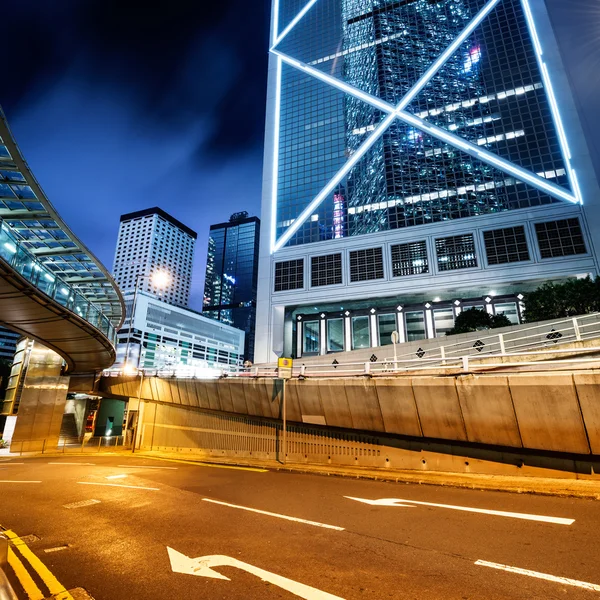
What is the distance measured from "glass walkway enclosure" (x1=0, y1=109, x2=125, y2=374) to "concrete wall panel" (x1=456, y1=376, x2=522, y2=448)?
16.3 m

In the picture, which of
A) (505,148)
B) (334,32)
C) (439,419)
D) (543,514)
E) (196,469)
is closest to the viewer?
(543,514)

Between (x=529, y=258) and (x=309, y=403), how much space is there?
4532 cm

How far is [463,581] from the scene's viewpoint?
14.6ft

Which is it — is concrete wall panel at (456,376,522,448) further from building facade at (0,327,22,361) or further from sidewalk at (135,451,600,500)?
building facade at (0,327,22,361)

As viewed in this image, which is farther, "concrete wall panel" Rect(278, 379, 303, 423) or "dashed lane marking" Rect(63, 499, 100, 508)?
"concrete wall panel" Rect(278, 379, 303, 423)

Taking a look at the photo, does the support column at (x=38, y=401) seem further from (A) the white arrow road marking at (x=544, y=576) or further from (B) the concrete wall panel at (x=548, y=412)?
(A) the white arrow road marking at (x=544, y=576)

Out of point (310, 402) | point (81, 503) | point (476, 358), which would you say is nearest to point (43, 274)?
point (81, 503)

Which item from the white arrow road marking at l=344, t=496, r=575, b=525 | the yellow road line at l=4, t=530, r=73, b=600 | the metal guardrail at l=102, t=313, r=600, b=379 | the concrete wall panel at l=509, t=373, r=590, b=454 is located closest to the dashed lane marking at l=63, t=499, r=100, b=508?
the yellow road line at l=4, t=530, r=73, b=600

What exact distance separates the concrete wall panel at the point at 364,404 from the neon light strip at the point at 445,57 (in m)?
62.6

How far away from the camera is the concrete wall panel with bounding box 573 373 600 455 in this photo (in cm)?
923

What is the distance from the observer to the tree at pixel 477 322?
131 ft

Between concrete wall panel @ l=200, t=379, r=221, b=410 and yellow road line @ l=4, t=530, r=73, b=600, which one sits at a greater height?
concrete wall panel @ l=200, t=379, r=221, b=410

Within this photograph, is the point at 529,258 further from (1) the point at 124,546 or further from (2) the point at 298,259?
(1) the point at 124,546

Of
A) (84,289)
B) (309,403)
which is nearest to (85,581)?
(309,403)
